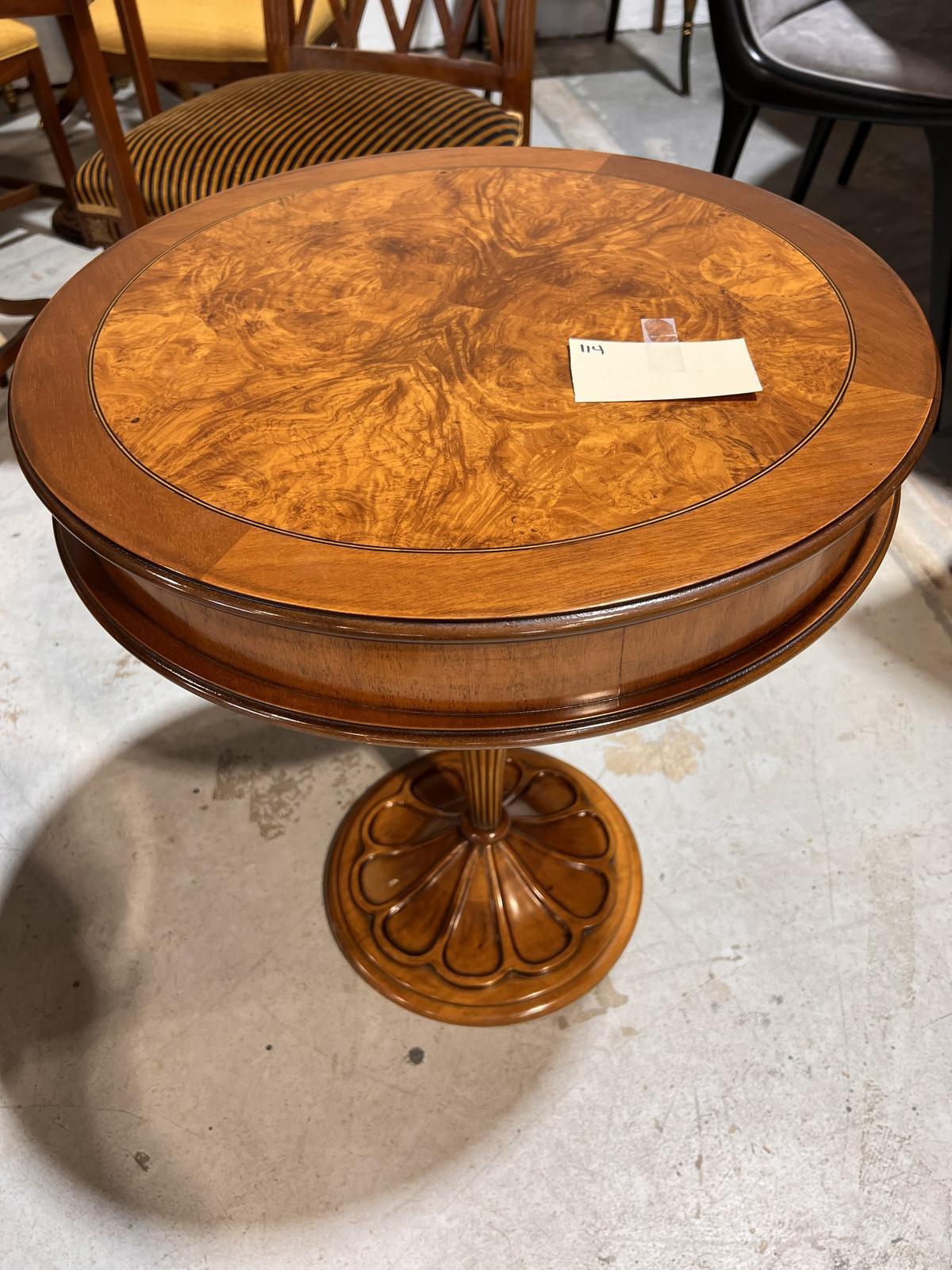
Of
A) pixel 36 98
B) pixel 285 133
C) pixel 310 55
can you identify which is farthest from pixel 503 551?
pixel 36 98

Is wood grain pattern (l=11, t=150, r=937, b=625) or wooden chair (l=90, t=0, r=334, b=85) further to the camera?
wooden chair (l=90, t=0, r=334, b=85)

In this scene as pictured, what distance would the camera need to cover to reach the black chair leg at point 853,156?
2.79 metres

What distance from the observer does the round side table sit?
2.40ft

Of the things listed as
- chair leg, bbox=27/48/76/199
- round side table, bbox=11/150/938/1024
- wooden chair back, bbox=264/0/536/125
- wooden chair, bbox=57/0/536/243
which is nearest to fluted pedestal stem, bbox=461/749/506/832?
round side table, bbox=11/150/938/1024

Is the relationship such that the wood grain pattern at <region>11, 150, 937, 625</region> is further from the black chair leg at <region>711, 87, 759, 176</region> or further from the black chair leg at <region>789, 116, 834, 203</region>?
the black chair leg at <region>789, 116, 834, 203</region>

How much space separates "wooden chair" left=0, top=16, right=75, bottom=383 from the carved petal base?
1519 millimetres

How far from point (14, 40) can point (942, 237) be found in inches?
89.0

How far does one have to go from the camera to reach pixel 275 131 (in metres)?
1.91

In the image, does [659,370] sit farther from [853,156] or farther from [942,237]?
[853,156]

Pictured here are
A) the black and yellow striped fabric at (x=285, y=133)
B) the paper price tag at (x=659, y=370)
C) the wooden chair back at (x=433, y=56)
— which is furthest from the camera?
the wooden chair back at (x=433, y=56)

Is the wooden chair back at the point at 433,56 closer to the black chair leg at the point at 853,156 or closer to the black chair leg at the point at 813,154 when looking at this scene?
the black chair leg at the point at 813,154

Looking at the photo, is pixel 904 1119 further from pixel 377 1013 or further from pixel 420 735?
pixel 420 735

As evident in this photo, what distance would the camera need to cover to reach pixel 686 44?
12.1 ft

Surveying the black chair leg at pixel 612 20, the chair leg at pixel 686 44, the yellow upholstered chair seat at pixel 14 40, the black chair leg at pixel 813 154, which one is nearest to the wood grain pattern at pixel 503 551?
the black chair leg at pixel 813 154
